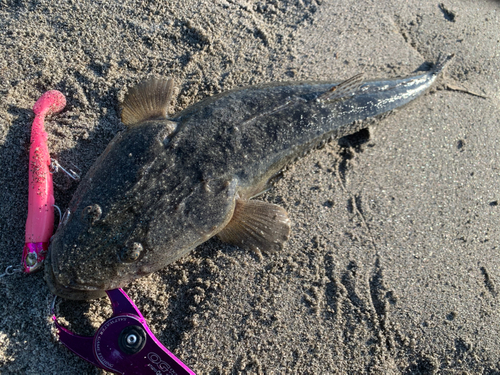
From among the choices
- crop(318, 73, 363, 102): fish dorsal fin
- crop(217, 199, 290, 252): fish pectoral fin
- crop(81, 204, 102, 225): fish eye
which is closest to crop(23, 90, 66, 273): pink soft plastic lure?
crop(81, 204, 102, 225): fish eye

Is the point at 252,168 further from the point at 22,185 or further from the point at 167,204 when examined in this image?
the point at 22,185

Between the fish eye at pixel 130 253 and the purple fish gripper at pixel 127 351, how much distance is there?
16.0 inches

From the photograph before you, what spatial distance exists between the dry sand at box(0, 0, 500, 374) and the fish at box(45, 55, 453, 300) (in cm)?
21

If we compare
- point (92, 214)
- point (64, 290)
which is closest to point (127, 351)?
point (64, 290)

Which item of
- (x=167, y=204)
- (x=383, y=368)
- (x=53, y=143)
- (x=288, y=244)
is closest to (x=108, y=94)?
(x=53, y=143)

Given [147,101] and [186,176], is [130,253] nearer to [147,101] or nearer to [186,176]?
[186,176]

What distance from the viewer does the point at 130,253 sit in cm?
255

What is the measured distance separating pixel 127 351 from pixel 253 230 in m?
1.23

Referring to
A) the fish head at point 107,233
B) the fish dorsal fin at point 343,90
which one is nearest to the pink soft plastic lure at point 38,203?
the fish head at point 107,233

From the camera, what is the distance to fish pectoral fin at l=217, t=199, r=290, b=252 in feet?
9.89

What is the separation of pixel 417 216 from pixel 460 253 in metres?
0.46

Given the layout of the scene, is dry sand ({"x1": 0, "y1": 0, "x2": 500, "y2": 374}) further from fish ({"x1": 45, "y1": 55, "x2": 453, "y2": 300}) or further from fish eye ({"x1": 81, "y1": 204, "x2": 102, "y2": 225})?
fish eye ({"x1": 81, "y1": 204, "x2": 102, "y2": 225})

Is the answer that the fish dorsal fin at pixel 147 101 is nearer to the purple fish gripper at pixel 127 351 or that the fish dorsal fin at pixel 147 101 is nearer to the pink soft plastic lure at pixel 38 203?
the pink soft plastic lure at pixel 38 203

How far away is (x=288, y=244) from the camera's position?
3.10 m
